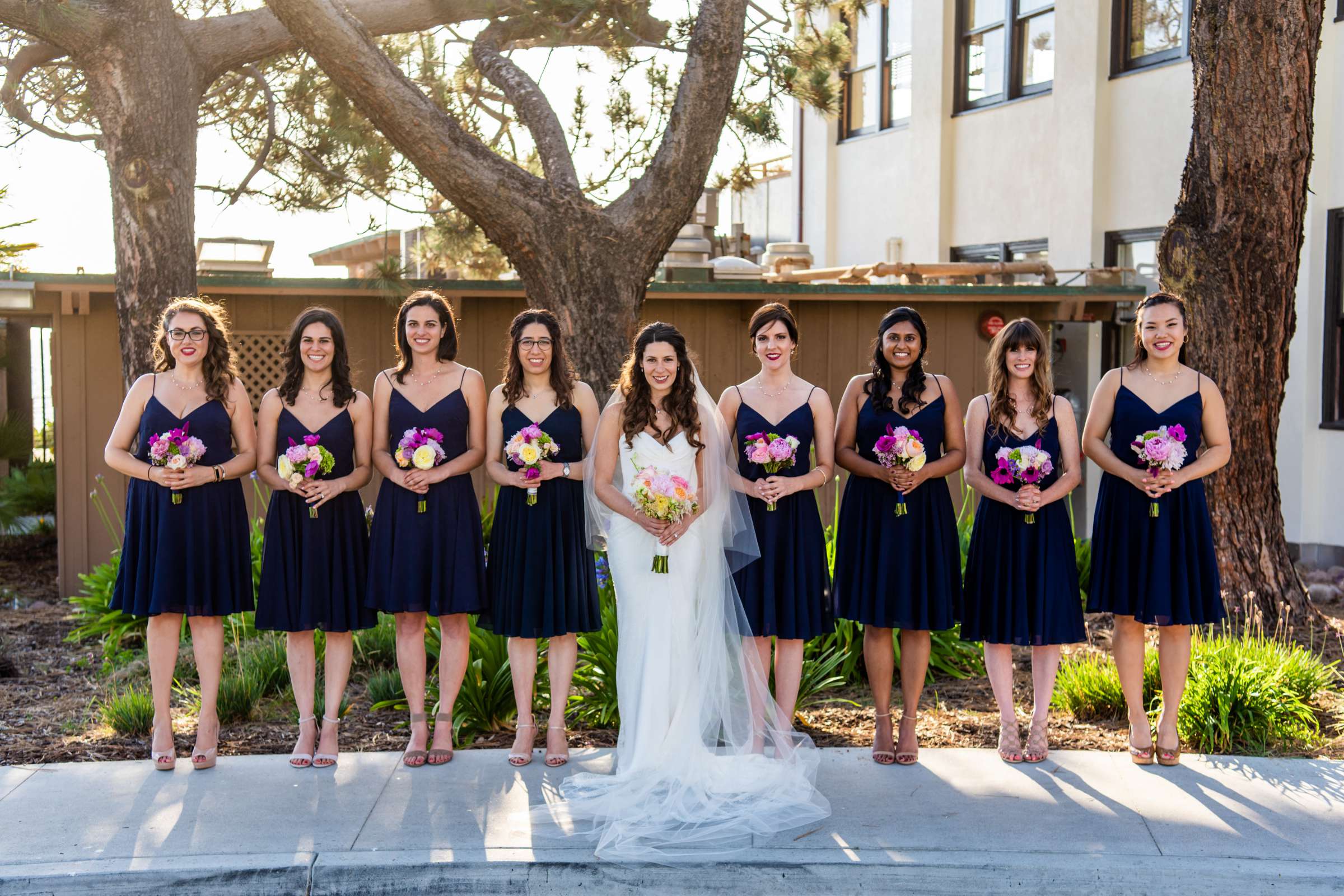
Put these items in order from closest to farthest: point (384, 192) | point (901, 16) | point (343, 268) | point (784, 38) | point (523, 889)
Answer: point (523, 889)
point (784, 38)
point (384, 192)
point (901, 16)
point (343, 268)

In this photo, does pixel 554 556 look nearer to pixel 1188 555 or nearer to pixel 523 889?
pixel 523 889

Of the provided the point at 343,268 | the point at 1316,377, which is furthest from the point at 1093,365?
the point at 343,268

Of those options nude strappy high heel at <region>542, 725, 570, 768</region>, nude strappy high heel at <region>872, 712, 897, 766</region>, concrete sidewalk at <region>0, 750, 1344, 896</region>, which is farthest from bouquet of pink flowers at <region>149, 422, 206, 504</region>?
nude strappy high heel at <region>872, 712, 897, 766</region>

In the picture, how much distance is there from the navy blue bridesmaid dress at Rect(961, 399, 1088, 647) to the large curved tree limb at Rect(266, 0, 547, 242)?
134 inches

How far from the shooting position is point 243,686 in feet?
21.5

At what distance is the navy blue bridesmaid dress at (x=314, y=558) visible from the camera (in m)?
5.49

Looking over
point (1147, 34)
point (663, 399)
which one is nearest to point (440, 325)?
point (663, 399)

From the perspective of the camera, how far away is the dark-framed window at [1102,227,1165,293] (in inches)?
498

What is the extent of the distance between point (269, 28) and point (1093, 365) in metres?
8.56

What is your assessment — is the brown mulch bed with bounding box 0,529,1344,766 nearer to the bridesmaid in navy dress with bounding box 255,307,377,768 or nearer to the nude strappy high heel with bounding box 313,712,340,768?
the nude strappy high heel with bounding box 313,712,340,768

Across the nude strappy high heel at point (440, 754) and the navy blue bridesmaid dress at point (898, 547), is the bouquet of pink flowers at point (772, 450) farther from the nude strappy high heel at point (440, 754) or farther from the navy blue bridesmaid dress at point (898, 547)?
the nude strappy high heel at point (440, 754)

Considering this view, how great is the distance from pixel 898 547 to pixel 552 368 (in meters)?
1.72

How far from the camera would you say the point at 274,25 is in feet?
28.1

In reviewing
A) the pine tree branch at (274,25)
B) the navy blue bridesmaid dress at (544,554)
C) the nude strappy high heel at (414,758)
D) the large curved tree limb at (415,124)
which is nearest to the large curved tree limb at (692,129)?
the large curved tree limb at (415,124)
